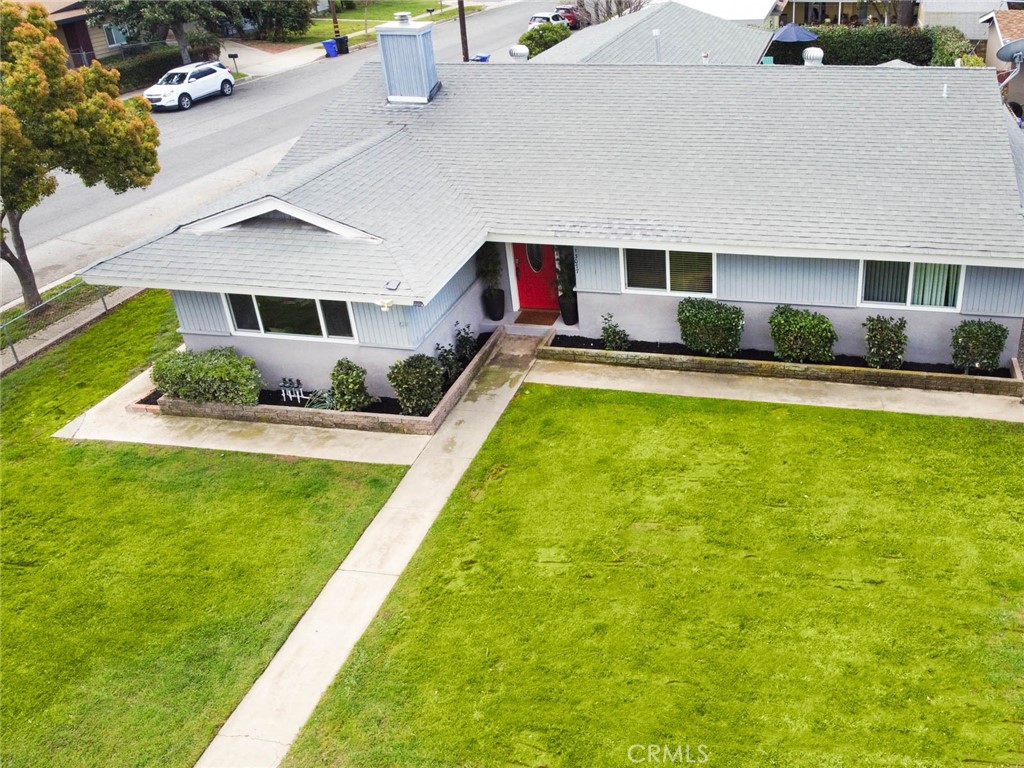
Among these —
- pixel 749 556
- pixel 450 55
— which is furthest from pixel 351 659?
pixel 450 55

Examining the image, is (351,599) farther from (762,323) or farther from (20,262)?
(20,262)

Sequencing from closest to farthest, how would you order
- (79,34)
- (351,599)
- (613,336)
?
(351,599), (613,336), (79,34)

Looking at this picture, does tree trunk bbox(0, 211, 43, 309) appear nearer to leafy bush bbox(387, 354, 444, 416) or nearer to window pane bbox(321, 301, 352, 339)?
window pane bbox(321, 301, 352, 339)

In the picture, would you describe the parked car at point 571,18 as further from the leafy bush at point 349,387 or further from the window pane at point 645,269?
the leafy bush at point 349,387

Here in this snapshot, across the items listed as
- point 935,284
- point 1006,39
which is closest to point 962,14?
point 1006,39

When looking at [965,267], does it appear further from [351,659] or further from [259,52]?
[259,52]

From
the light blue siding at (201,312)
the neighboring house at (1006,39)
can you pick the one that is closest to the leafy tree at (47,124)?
the light blue siding at (201,312)
